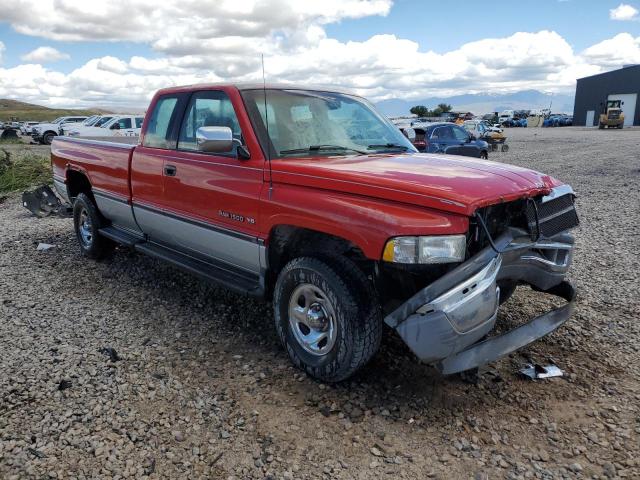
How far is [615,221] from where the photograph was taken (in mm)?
8328

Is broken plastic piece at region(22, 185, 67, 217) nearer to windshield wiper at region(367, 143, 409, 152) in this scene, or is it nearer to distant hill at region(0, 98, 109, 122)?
windshield wiper at region(367, 143, 409, 152)

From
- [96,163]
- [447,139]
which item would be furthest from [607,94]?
[96,163]

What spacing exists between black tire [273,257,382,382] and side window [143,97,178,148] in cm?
214

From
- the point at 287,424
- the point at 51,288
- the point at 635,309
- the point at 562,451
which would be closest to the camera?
the point at 562,451

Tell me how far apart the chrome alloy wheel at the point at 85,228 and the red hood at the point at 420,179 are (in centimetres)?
375

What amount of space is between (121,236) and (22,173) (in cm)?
940

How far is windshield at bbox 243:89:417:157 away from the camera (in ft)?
13.0

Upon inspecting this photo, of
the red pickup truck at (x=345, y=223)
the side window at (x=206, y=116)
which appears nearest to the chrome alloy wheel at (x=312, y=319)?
the red pickup truck at (x=345, y=223)

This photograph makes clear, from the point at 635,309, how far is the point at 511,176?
2311mm

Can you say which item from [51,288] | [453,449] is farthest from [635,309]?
[51,288]

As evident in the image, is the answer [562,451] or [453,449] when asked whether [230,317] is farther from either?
[562,451]

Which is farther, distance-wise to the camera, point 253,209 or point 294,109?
point 294,109

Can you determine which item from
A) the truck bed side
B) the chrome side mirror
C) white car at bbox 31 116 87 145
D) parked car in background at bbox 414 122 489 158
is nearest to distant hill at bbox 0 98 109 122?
white car at bbox 31 116 87 145

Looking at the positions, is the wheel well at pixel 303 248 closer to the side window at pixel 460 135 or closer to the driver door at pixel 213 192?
the driver door at pixel 213 192
